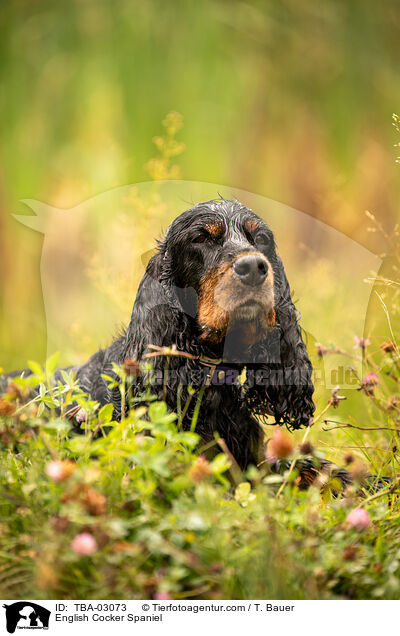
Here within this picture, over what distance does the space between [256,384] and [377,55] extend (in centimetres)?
198

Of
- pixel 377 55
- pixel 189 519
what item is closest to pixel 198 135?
pixel 377 55

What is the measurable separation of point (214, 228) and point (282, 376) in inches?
24.7

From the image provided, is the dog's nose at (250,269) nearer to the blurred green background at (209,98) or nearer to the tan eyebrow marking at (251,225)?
the tan eyebrow marking at (251,225)

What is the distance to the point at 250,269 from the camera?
1888mm

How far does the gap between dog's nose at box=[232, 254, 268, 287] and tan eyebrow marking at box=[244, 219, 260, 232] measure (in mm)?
284

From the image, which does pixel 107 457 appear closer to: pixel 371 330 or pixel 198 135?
pixel 371 330

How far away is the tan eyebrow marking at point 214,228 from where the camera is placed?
2.11 metres

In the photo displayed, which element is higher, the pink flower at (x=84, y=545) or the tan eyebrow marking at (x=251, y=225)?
the tan eyebrow marking at (x=251, y=225)

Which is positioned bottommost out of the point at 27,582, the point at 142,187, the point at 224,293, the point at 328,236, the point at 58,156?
the point at 27,582

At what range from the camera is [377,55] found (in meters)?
3.08

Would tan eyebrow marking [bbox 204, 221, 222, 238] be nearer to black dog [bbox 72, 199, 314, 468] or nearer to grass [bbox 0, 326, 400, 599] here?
black dog [bbox 72, 199, 314, 468]

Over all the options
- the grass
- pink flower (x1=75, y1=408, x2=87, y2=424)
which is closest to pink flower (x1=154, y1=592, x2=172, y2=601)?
the grass

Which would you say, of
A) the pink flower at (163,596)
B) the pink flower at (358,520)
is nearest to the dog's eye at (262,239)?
the pink flower at (358,520)

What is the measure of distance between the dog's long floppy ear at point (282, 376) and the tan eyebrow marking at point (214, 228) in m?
0.33
